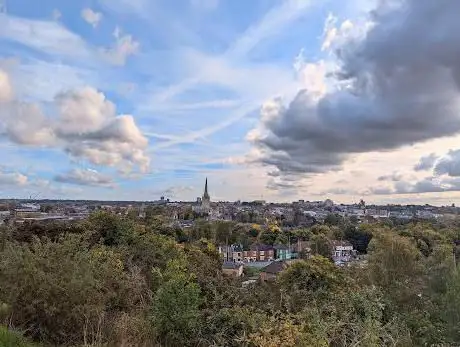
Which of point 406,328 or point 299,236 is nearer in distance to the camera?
point 406,328

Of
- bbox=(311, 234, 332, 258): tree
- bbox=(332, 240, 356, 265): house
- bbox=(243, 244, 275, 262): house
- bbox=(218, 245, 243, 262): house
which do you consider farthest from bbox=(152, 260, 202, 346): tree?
bbox=(243, 244, 275, 262): house

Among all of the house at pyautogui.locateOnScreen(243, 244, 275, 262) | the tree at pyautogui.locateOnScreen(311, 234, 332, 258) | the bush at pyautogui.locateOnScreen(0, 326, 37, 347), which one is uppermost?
the bush at pyautogui.locateOnScreen(0, 326, 37, 347)

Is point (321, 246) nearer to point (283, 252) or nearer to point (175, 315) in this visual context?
point (283, 252)

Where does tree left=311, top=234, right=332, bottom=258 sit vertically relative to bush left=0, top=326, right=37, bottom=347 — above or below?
below

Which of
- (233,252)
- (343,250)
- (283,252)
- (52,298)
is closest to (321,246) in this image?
(343,250)

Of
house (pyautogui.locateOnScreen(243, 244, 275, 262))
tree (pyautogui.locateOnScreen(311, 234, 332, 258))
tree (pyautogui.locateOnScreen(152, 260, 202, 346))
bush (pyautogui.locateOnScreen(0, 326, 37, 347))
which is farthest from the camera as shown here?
house (pyautogui.locateOnScreen(243, 244, 275, 262))

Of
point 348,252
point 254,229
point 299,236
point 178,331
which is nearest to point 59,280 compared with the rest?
point 178,331

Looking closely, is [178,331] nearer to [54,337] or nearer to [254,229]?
[54,337]

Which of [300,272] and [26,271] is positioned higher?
[26,271]

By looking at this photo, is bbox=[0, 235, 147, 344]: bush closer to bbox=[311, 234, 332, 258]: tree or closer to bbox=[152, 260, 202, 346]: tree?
bbox=[152, 260, 202, 346]: tree

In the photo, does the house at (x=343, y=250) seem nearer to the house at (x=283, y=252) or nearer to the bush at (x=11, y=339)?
the house at (x=283, y=252)

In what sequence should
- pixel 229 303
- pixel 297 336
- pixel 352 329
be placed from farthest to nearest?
pixel 229 303
pixel 352 329
pixel 297 336
